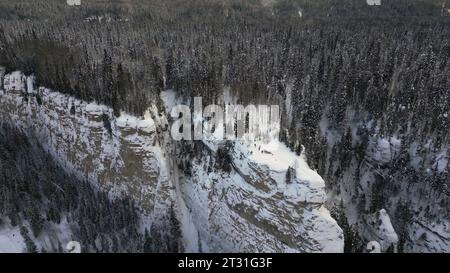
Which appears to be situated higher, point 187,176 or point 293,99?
point 293,99

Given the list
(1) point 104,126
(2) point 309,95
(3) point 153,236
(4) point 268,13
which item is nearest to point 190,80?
(1) point 104,126

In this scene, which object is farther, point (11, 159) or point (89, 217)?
point (11, 159)

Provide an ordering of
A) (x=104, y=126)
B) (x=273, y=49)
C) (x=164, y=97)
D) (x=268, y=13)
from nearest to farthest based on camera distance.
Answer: (x=104, y=126) < (x=164, y=97) < (x=273, y=49) < (x=268, y=13)

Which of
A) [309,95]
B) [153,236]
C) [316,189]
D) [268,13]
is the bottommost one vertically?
[153,236]

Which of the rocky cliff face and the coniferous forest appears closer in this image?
the rocky cliff face

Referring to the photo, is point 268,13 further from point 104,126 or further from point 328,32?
point 104,126

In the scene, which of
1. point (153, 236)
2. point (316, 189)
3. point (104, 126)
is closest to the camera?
point (316, 189)

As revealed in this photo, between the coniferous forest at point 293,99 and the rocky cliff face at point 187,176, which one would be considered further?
the coniferous forest at point 293,99

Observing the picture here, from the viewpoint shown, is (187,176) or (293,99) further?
(293,99)
